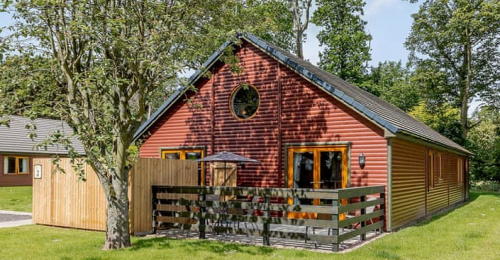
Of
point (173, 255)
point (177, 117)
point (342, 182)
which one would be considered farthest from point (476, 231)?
point (177, 117)

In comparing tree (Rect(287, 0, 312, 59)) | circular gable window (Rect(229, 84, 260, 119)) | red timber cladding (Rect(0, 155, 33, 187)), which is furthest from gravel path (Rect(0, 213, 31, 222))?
tree (Rect(287, 0, 312, 59))

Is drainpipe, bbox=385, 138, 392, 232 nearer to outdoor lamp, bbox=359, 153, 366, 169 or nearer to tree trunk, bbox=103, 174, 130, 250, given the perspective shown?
outdoor lamp, bbox=359, 153, 366, 169

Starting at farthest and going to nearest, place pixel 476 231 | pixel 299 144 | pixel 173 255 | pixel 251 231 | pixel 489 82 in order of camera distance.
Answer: pixel 489 82 < pixel 299 144 < pixel 476 231 < pixel 251 231 < pixel 173 255

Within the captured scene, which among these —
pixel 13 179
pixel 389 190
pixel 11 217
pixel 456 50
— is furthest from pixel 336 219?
pixel 456 50

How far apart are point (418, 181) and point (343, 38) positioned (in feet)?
70.7

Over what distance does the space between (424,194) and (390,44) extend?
28244mm

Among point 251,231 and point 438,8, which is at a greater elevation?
point 438,8

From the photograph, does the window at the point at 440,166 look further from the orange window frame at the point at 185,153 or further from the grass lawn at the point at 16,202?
the grass lawn at the point at 16,202

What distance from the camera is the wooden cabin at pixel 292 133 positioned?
12078 mm

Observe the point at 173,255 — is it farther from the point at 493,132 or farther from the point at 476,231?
the point at 493,132

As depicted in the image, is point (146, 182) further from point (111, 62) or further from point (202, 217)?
point (111, 62)

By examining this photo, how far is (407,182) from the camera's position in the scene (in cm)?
1316

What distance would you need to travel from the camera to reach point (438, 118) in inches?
1436

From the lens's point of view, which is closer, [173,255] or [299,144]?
[173,255]
